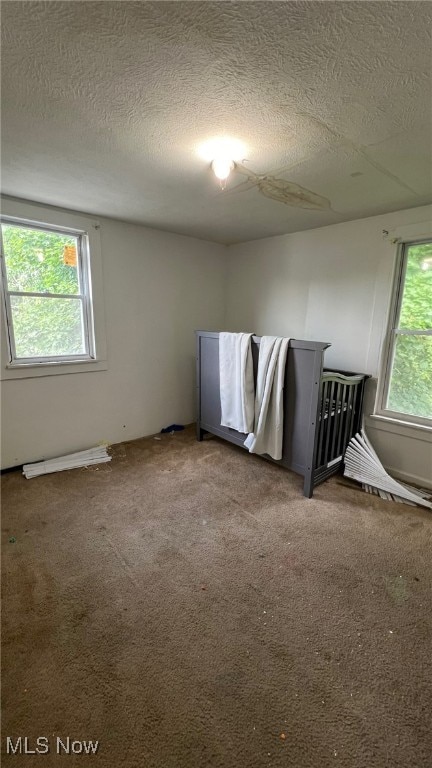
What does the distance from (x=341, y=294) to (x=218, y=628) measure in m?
2.73

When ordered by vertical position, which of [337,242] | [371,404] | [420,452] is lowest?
[420,452]

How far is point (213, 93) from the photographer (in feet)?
4.10

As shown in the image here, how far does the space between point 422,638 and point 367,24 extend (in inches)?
88.2

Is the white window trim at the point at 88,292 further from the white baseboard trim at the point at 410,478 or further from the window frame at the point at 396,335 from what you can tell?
the white baseboard trim at the point at 410,478

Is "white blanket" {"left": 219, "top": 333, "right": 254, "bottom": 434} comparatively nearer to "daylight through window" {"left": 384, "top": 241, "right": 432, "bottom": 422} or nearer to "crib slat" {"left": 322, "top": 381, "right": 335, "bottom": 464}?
"crib slat" {"left": 322, "top": 381, "right": 335, "bottom": 464}

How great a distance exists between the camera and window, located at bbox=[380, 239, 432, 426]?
2.51 m

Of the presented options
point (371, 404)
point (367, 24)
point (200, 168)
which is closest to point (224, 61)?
point (367, 24)

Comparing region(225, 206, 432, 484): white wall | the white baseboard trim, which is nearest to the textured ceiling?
region(225, 206, 432, 484): white wall

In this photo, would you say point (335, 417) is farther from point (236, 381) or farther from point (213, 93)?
point (213, 93)

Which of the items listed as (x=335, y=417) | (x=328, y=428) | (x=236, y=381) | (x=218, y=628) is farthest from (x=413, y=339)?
(x=218, y=628)

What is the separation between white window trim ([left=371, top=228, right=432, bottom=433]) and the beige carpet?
70 centimetres

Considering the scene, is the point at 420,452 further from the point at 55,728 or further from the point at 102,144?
the point at 102,144

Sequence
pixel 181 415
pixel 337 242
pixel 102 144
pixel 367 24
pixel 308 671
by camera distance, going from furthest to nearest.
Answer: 1. pixel 181 415
2. pixel 337 242
3. pixel 102 144
4. pixel 308 671
5. pixel 367 24

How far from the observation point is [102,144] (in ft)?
5.39
